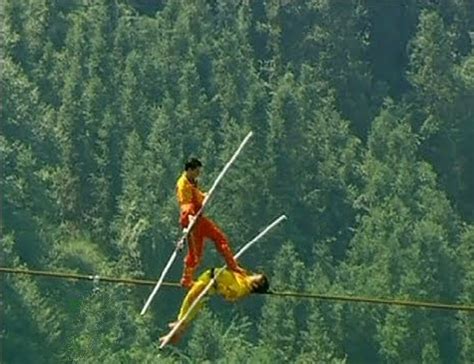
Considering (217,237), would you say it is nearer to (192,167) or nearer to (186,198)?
(186,198)

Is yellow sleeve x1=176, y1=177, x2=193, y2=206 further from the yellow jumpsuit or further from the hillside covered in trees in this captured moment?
the hillside covered in trees

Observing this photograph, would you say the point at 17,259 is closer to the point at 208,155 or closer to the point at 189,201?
the point at 208,155

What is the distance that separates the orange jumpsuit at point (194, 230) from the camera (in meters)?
22.0

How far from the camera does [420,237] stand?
8200 centimetres

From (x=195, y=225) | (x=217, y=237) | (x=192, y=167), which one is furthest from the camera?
(x=217, y=237)

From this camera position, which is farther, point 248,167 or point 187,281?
point 248,167

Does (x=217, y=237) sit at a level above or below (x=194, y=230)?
below

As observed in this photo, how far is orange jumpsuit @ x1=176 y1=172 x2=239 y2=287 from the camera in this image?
72.1 ft

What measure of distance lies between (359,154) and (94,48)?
11.7 m

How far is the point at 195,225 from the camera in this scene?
22.2 m

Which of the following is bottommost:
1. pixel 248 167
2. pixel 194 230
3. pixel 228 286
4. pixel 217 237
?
pixel 248 167

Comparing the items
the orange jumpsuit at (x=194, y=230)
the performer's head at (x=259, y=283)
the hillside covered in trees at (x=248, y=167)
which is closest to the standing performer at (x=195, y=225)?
the orange jumpsuit at (x=194, y=230)

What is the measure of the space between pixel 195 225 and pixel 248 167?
66.7 m

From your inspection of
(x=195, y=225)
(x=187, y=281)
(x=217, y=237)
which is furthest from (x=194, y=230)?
(x=187, y=281)
